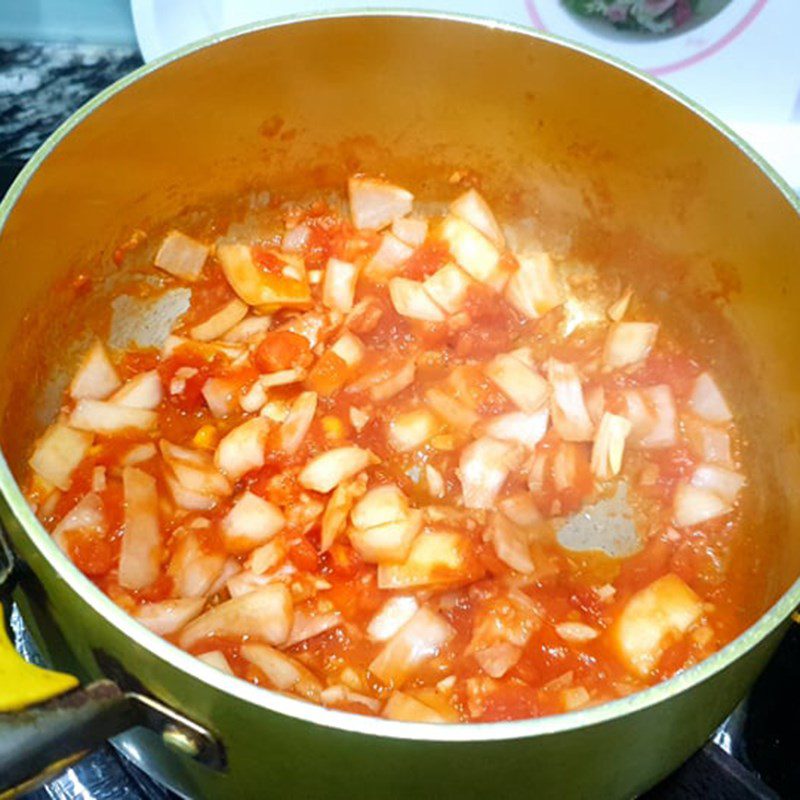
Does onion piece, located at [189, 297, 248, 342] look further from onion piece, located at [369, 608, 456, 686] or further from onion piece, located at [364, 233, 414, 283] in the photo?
onion piece, located at [369, 608, 456, 686]

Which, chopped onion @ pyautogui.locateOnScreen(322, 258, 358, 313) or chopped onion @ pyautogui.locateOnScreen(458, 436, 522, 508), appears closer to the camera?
chopped onion @ pyautogui.locateOnScreen(458, 436, 522, 508)

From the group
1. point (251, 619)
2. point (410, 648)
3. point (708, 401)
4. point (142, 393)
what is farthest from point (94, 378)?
point (708, 401)

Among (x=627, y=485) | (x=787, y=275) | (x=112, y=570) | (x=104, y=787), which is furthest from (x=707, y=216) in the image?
(x=104, y=787)

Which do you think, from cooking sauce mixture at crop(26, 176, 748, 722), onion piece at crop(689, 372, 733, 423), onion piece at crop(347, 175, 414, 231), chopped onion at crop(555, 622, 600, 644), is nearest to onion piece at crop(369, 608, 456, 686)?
cooking sauce mixture at crop(26, 176, 748, 722)

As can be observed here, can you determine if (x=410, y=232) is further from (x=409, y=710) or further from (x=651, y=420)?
(x=409, y=710)

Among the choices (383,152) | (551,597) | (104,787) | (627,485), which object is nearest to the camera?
(104,787)

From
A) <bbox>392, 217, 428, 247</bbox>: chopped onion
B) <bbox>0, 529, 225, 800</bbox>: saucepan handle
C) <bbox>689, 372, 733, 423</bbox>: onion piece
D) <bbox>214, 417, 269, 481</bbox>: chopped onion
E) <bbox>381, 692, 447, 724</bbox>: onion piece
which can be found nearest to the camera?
<bbox>0, 529, 225, 800</bbox>: saucepan handle

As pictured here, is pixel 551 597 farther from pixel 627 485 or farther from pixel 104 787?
pixel 104 787
